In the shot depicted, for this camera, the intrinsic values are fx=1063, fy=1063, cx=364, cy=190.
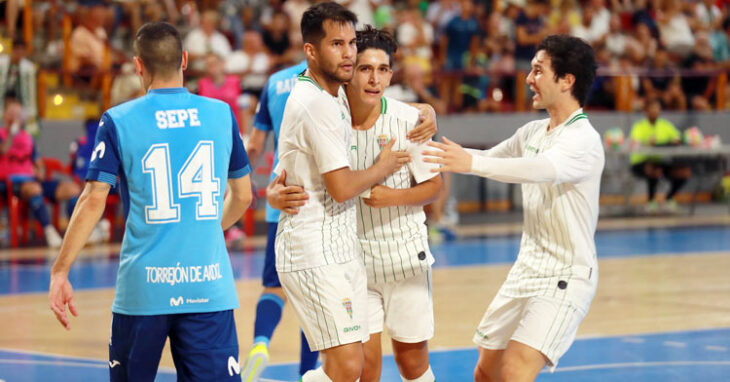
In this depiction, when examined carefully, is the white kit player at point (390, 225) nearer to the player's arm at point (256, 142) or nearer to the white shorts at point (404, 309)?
the white shorts at point (404, 309)

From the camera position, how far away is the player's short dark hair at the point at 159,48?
13.6 ft

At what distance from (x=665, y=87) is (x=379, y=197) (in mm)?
15549

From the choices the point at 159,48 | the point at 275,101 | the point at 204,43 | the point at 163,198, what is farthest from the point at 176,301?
the point at 204,43

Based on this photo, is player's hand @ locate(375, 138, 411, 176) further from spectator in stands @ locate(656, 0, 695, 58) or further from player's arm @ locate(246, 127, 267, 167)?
spectator in stands @ locate(656, 0, 695, 58)

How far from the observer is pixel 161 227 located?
4133 mm

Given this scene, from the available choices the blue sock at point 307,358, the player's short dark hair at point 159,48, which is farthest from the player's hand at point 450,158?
the blue sock at point 307,358

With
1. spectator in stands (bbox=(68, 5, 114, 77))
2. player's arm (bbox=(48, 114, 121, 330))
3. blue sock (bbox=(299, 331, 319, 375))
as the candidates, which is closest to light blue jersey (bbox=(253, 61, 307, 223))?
blue sock (bbox=(299, 331, 319, 375))

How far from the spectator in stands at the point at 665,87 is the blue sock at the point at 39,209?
1075 centimetres

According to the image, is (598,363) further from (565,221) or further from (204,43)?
(204,43)

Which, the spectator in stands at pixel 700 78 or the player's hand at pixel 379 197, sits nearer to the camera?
the player's hand at pixel 379 197

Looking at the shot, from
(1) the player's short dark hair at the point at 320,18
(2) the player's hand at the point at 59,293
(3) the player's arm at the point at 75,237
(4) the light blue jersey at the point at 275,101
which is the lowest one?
(2) the player's hand at the point at 59,293

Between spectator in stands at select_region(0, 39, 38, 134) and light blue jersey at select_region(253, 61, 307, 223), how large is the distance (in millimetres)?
8567

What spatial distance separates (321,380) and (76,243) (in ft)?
4.01

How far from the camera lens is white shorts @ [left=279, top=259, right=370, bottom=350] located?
4570 millimetres
